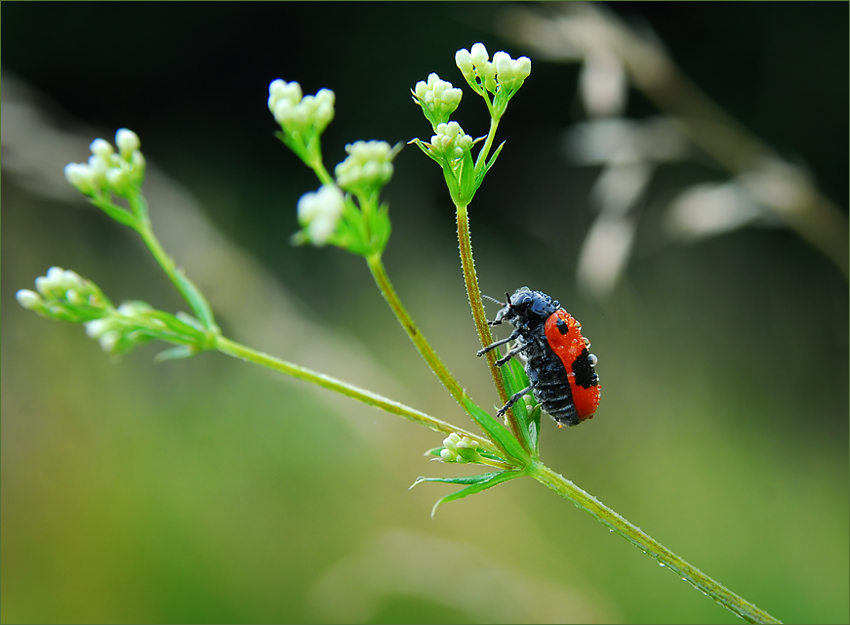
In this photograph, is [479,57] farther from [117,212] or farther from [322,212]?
[117,212]

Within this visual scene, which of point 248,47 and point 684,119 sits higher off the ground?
point 248,47

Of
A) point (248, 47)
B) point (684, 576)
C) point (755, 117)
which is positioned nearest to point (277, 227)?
point (248, 47)

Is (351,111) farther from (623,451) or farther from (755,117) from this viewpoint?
(623,451)

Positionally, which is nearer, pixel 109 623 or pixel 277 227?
pixel 109 623

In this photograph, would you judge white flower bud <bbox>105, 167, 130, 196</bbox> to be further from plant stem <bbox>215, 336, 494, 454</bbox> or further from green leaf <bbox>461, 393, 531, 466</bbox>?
green leaf <bbox>461, 393, 531, 466</bbox>

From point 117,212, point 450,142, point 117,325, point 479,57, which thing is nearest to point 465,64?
point 479,57

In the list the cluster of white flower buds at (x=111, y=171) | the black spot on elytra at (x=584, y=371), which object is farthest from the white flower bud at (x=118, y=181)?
the black spot on elytra at (x=584, y=371)

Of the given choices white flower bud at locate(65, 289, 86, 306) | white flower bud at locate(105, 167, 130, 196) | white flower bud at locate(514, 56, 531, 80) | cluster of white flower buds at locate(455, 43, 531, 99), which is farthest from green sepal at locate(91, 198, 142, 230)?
white flower bud at locate(514, 56, 531, 80)
